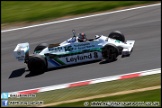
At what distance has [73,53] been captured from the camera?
1509 centimetres

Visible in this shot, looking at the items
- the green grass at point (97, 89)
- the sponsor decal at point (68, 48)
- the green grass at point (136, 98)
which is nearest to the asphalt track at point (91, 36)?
the sponsor decal at point (68, 48)

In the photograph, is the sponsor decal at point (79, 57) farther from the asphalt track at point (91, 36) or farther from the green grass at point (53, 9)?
the green grass at point (53, 9)

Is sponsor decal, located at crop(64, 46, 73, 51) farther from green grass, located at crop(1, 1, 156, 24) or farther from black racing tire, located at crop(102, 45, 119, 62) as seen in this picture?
green grass, located at crop(1, 1, 156, 24)

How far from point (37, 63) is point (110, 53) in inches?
Result: 98.2

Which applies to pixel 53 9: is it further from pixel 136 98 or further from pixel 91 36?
pixel 136 98

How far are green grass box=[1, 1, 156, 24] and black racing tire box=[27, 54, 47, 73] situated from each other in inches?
314

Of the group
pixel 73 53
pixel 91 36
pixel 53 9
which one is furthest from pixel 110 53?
pixel 53 9

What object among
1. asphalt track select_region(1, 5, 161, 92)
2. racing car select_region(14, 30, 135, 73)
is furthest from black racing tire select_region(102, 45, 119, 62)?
asphalt track select_region(1, 5, 161, 92)

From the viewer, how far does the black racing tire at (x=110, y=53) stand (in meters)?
A: 14.8

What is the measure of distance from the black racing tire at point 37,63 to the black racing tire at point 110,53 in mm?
2063

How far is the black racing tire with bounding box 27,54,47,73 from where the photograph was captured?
1484 cm

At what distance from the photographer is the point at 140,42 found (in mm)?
16734

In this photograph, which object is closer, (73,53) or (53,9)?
(73,53)

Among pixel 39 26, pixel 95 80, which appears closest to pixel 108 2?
pixel 39 26
